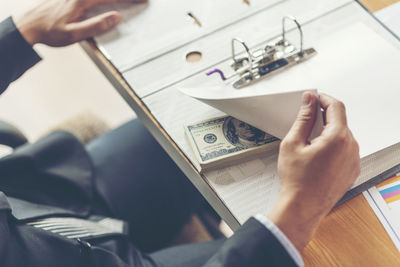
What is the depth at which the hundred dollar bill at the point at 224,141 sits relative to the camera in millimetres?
757

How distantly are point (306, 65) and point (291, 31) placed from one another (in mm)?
131

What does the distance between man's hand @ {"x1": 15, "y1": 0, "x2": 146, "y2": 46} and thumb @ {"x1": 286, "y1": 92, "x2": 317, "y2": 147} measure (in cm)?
59

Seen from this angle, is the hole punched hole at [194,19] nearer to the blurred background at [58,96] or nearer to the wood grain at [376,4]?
the wood grain at [376,4]

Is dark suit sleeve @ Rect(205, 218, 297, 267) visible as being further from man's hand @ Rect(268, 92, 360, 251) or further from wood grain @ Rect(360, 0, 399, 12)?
wood grain @ Rect(360, 0, 399, 12)

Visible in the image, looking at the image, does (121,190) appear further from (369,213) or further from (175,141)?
(369,213)

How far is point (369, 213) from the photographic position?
69cm

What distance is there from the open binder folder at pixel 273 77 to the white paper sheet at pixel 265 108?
0.07 ft

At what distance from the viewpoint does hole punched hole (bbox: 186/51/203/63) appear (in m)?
0.97

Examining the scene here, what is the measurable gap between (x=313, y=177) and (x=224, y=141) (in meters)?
0.20

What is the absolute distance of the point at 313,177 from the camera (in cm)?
65

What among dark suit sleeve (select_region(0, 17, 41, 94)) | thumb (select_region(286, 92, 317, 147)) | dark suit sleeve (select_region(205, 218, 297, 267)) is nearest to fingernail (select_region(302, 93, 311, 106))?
thumb (select_region(286, 92, 317, 147))

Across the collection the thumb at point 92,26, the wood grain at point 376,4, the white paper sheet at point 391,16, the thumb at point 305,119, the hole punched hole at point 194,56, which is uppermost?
the thumb at point 92,26

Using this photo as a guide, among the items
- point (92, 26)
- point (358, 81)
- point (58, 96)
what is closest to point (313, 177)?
point (358, 81)

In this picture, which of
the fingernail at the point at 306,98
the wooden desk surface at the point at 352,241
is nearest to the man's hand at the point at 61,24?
the fingernail at the point at 306,98
